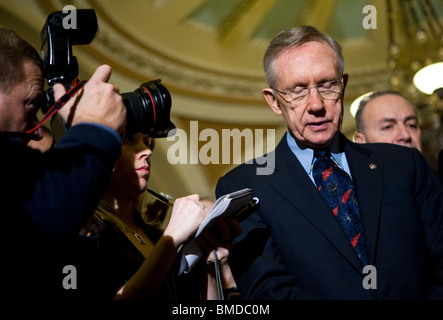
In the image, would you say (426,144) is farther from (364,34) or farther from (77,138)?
(77,138)

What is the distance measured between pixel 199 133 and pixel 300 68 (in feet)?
15.2

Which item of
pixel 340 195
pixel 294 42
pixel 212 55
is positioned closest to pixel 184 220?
pixel 340 195

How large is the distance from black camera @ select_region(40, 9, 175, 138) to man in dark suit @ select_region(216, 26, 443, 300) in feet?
0.96

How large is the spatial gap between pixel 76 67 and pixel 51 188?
0.48 m

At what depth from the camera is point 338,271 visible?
1189mm

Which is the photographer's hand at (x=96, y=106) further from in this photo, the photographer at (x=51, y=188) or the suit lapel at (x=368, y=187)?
the suit lapel at (x=368, y=187)

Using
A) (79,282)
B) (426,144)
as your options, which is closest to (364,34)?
(426,144)

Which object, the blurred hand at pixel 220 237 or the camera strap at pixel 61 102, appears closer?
the camera strap at pixel 61 102

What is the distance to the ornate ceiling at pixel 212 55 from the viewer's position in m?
5.35

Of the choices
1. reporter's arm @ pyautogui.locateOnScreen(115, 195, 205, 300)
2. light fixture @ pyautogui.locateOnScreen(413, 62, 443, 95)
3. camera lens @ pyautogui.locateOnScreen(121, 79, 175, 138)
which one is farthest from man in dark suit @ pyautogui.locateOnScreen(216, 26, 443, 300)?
light fixture @ pyautogui.locateOnScreen(413, 62, 443, 95)

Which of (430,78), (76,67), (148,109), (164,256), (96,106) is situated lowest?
(164,256)

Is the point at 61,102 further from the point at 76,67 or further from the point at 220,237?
the point at 220,237

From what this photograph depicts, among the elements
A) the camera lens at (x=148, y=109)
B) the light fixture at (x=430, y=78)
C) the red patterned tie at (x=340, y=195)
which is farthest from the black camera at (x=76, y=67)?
the light fixture at (x=430, y=78)

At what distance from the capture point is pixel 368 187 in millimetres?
1332
